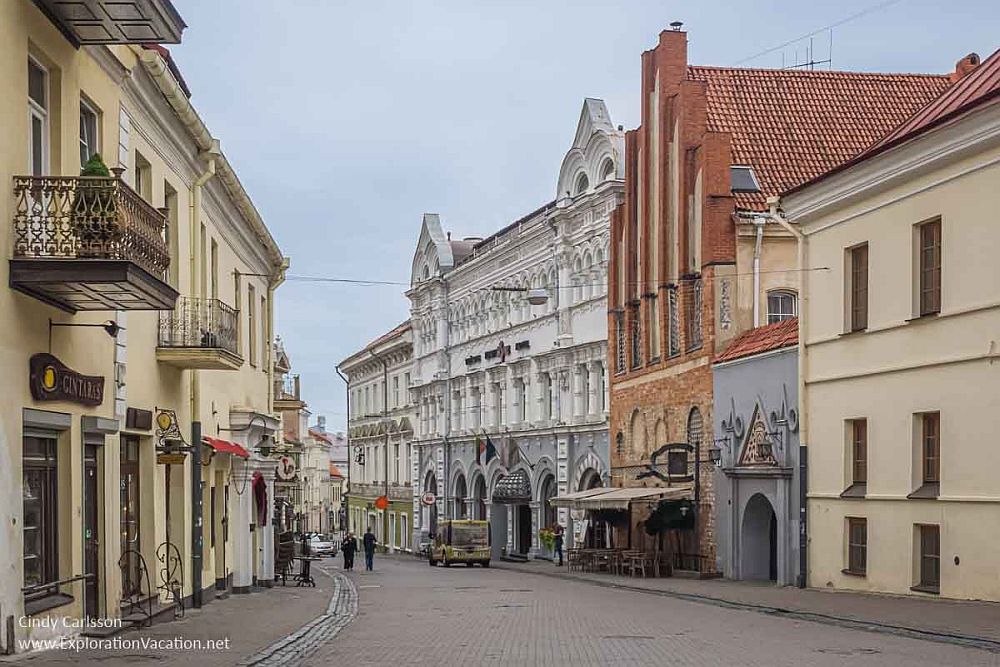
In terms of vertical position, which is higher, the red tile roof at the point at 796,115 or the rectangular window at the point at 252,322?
the red tile roof at the point at 796,115

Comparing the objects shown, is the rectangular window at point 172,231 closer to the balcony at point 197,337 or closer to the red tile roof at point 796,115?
the balcony at point 197,337

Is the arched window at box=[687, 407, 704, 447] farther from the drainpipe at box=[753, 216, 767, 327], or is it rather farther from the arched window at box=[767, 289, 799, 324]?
the arched window at box=[767, 289, 799, 324]

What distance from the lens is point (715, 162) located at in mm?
36656

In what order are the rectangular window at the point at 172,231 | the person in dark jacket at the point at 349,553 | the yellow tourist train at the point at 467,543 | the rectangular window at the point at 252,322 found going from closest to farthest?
1. the rectangular window at the point at 172,231
2. the rectangular window at the point at 252,322
3. the person in dark jacket at the point at 349,553
4. the yellow tourist train at the point at 467,543

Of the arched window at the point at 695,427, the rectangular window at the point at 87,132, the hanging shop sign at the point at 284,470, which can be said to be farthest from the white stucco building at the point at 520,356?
the rectangular window at the point at 87,132

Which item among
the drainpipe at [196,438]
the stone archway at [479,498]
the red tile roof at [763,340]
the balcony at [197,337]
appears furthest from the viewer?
the stone archway at [479,498]

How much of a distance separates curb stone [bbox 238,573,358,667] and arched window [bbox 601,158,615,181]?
73.9 feet

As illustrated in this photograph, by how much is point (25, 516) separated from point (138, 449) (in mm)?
5651

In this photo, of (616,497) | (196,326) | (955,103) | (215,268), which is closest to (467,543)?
(616,497)

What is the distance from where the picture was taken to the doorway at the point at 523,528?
58938mm

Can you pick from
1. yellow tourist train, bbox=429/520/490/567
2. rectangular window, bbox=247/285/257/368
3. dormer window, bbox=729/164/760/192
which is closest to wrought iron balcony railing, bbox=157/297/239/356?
rectangular window, bbox=247/285/257/368

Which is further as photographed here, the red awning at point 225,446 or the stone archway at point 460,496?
the stone archway at point 460,496

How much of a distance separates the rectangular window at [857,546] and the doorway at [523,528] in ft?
104

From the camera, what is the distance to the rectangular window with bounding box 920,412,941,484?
2430 cm
